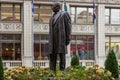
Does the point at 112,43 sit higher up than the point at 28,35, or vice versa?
the point at 28,35

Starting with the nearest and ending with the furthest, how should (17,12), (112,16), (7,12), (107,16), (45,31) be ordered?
(45,31), (7,12), (17,12), (107,16), (112,16)

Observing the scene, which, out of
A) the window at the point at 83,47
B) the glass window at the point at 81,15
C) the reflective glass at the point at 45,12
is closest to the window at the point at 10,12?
the reflective glass at the point at 45,12

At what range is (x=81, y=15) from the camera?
163 ft

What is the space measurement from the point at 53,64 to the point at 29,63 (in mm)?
29420

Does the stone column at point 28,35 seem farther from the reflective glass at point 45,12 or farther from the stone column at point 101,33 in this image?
the stone column at point 101,33

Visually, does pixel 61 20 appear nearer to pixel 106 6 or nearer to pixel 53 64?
pixel 53 64

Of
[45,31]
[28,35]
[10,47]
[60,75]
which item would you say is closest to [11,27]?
[28,35]

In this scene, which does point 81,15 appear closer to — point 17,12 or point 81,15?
point 81,15

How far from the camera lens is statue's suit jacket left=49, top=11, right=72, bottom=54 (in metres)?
15.7

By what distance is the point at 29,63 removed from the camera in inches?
1773

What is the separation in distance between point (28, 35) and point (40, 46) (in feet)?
7.15

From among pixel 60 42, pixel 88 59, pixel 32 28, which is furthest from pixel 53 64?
pixel 88 59

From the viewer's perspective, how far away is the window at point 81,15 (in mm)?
49000

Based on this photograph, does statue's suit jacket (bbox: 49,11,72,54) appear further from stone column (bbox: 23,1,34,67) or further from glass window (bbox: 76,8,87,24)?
glass window (bbox: 76,8,87,24)
